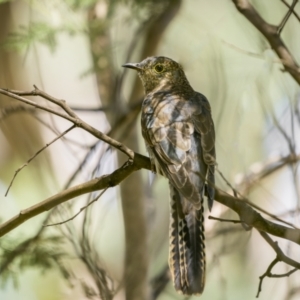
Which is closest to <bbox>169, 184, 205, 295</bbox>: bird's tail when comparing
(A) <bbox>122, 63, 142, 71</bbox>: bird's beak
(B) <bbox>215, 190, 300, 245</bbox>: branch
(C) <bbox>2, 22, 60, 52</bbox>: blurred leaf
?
(B) <bbox>215, 190, 300, 245</bbox>: branch

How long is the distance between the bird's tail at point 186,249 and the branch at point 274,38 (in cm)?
101

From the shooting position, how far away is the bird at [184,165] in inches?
147

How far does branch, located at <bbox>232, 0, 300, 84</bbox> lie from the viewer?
3948 millimetres

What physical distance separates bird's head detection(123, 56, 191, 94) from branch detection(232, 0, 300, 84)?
1137mm

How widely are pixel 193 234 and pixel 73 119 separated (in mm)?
1068

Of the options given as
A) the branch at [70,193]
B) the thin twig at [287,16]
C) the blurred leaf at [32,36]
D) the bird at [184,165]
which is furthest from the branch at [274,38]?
the blurred leaf at [32,36]

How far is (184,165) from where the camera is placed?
3998 mm

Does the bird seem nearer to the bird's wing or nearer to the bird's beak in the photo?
the bird's wing

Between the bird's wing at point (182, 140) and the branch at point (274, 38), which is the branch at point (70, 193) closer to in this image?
the bird's wing at point (182, 140)

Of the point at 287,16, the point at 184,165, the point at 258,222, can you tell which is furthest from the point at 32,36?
the point at 258,222

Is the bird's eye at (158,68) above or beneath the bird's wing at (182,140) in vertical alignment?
above

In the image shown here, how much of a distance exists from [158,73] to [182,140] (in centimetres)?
142

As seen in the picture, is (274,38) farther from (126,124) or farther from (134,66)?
(126,124)

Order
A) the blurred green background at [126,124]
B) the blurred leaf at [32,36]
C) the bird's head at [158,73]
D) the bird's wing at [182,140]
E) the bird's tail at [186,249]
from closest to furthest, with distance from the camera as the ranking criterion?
the bird's tail at [186,249] → the bird's wing at [182,140] → the blurred green background at [126,124] → the blurred leaf at [32,36] → the bird's head at [158,73]
